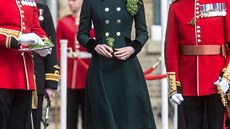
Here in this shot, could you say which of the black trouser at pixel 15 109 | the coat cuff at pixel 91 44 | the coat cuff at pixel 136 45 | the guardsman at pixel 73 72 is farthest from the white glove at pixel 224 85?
the guardsman at pixel 73 72

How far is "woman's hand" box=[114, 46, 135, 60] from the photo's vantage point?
641cm

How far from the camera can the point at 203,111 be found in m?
6.62

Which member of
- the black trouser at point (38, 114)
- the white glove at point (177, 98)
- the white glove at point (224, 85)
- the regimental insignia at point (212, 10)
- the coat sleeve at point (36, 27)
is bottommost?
the black trouser at point (38, 114)

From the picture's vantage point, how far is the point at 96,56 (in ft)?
21.5

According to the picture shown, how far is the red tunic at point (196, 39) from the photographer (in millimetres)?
6520

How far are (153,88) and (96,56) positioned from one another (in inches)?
257

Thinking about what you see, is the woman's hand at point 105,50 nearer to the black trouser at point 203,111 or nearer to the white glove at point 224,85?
the black trouser at point 203,111

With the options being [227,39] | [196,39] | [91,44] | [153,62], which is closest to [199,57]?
[196,39]

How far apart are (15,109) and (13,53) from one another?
1.35ft

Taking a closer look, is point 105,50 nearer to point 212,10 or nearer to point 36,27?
point 36,27

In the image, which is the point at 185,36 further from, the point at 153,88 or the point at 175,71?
the point at 153,88

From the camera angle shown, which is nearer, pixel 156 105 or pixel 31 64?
pixel 31 64

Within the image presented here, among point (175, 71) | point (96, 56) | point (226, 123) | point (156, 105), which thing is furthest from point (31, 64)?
point (156, 105)

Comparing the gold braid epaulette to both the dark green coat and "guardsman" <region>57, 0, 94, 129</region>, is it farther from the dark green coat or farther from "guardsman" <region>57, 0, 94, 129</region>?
"guardsman" <region>57, 0, 94, 129</region>
